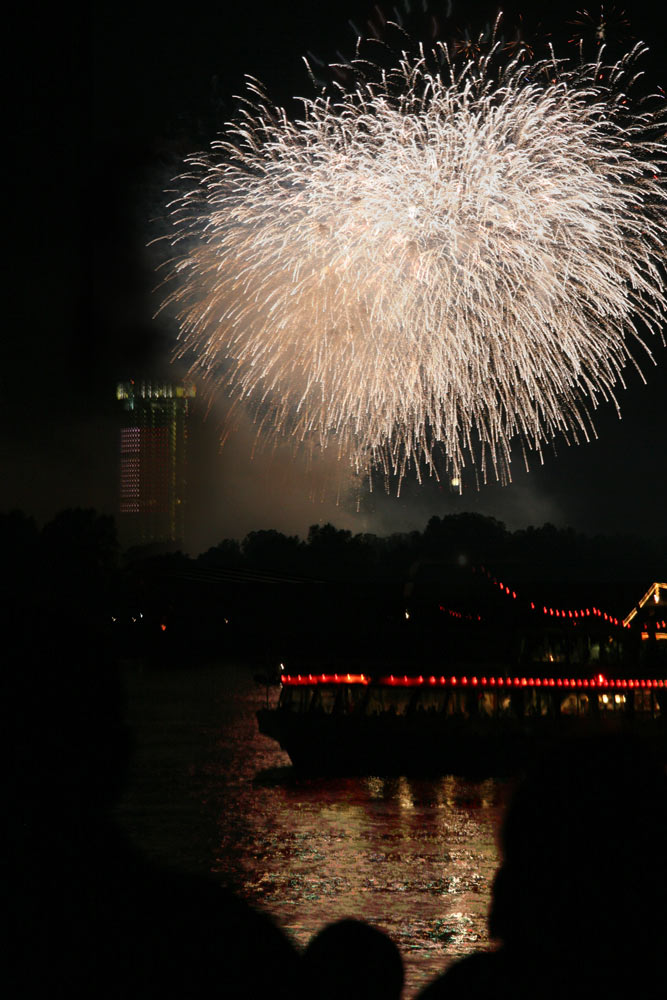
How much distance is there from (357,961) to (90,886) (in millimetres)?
796

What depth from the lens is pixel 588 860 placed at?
266 cm

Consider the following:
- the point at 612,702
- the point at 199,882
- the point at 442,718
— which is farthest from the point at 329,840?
the point at 199,882

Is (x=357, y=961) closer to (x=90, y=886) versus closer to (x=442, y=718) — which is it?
(x=90, y=886)

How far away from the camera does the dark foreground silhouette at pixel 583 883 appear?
2.65 meters

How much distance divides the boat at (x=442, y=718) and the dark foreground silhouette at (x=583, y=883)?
36.1 m

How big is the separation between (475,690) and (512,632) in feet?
17.0

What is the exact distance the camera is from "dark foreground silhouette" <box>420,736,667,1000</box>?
2.65 metres

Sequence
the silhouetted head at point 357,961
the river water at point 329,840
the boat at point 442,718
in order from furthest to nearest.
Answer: the boat at point 442,718 < the river water at point 329,840 < the silhouetted head at point 357,961

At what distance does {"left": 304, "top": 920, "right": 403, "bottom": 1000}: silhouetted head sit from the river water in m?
14.0

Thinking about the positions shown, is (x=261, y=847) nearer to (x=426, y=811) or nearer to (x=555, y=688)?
(x=426, y=811)

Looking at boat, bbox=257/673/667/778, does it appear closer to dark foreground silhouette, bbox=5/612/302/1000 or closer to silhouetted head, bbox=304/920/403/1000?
silhouetted head, bbox=304/920/403/1000

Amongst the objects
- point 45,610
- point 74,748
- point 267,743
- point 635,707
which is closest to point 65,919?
point 74,748

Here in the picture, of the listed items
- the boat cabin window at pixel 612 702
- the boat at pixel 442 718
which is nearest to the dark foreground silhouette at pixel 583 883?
the boat at pixel 442 718

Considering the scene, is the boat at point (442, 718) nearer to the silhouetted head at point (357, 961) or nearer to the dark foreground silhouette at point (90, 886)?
the silhouetted head at point (357, 961)
